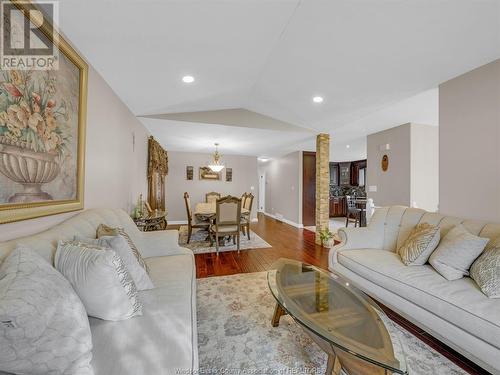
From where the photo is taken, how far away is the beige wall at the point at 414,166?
12.0 ft

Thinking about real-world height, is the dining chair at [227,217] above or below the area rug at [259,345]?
above

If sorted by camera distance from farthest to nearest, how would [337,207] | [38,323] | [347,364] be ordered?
[337,207]
[347,364]
[38,323]

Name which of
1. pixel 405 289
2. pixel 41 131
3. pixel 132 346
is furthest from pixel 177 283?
pixel 405 289

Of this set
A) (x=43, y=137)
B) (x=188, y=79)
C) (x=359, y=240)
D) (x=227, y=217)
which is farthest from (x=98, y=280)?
(x=227, y=217)

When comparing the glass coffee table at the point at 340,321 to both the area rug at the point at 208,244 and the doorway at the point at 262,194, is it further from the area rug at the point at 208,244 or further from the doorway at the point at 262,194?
the doorway at the point at 262,194

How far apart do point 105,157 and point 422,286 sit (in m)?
3.18

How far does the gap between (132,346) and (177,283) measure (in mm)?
601

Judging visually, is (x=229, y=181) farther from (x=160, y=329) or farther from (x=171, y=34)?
(x=160, y=329)

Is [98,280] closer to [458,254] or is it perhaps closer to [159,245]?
[159,245]

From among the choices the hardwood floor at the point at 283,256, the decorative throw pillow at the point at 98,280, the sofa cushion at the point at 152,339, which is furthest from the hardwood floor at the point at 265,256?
the decorative throw pillow at the point at 98,280

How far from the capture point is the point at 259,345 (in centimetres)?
151

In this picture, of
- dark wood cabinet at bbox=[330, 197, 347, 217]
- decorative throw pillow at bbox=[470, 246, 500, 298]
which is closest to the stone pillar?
decorative throw pillow at bbox=[470, 246, 500, 298]

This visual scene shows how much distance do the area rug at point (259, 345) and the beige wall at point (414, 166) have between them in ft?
9.34

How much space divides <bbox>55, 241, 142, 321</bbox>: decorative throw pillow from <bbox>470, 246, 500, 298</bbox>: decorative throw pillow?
221cm
